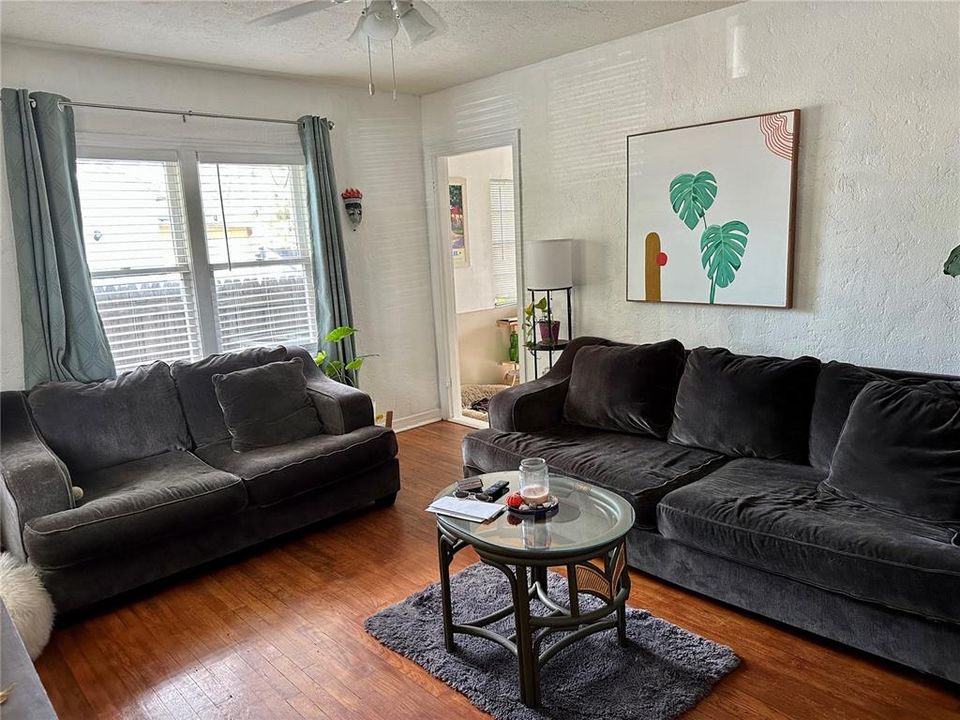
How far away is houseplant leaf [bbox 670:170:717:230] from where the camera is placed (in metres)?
3.49

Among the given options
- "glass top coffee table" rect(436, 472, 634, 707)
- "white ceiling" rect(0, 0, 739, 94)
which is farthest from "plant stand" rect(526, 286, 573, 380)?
"glass top coffee table" rect(436, 472, 634, 707)

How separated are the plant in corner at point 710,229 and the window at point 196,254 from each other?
243 centimetres

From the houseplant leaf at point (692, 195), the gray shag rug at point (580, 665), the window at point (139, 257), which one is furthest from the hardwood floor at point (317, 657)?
the houseplant leaf at point (692, 195)

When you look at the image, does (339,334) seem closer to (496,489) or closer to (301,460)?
(301,460)

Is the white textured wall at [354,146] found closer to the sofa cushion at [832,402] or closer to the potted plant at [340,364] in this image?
the potted plant at [340,364]

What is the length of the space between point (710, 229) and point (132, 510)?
9.90ft

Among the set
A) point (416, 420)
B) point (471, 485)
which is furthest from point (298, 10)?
point (416, 420)

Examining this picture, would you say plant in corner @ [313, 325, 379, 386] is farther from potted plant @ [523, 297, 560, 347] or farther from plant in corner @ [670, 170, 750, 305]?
plant in corner @ [670, 170, 750, 305]

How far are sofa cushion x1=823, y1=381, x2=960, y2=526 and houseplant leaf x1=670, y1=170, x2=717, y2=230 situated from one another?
4.25ft

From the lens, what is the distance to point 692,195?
3568mm

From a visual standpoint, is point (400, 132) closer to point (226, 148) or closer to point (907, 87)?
point (226, 148)

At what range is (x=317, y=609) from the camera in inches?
110

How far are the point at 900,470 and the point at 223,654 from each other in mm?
2535

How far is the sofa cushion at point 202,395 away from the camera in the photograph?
12.2 ft
